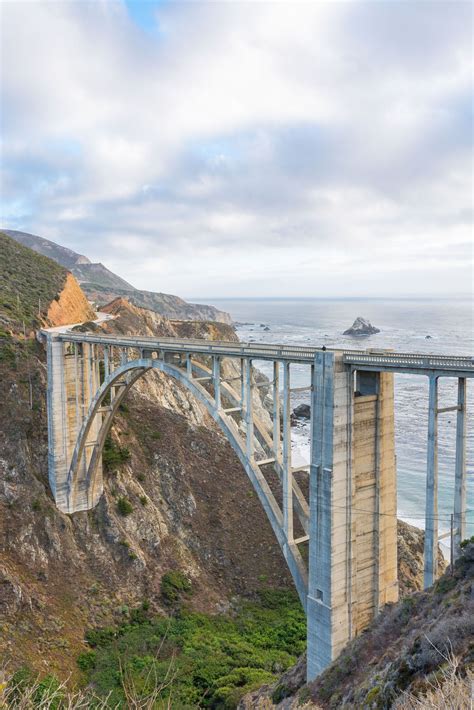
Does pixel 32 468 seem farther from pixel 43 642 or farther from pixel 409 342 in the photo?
pixel 409 342

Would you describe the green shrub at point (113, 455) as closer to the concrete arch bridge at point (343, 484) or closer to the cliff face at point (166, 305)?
the concrete arch bridge at point (343, 484)

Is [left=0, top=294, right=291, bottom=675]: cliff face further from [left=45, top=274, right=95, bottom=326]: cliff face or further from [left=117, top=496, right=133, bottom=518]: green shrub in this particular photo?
[left=45, top=274, right=95, bottom=326]: cliff face

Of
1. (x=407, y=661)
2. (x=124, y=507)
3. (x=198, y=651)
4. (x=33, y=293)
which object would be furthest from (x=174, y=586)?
(x=33, y=293)

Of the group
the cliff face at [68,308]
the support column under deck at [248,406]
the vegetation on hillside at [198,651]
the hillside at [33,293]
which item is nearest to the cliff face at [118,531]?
the vegetation on hillside at [198,651]

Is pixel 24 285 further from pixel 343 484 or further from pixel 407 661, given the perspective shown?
pixel 407 661

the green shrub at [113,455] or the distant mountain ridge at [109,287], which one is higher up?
the distant mountain ridge at [109,287]

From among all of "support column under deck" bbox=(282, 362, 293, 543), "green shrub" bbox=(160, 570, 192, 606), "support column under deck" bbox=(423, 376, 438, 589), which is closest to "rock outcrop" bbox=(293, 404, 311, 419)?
"green shrub" bbox=(160, 570, 192, 606)
